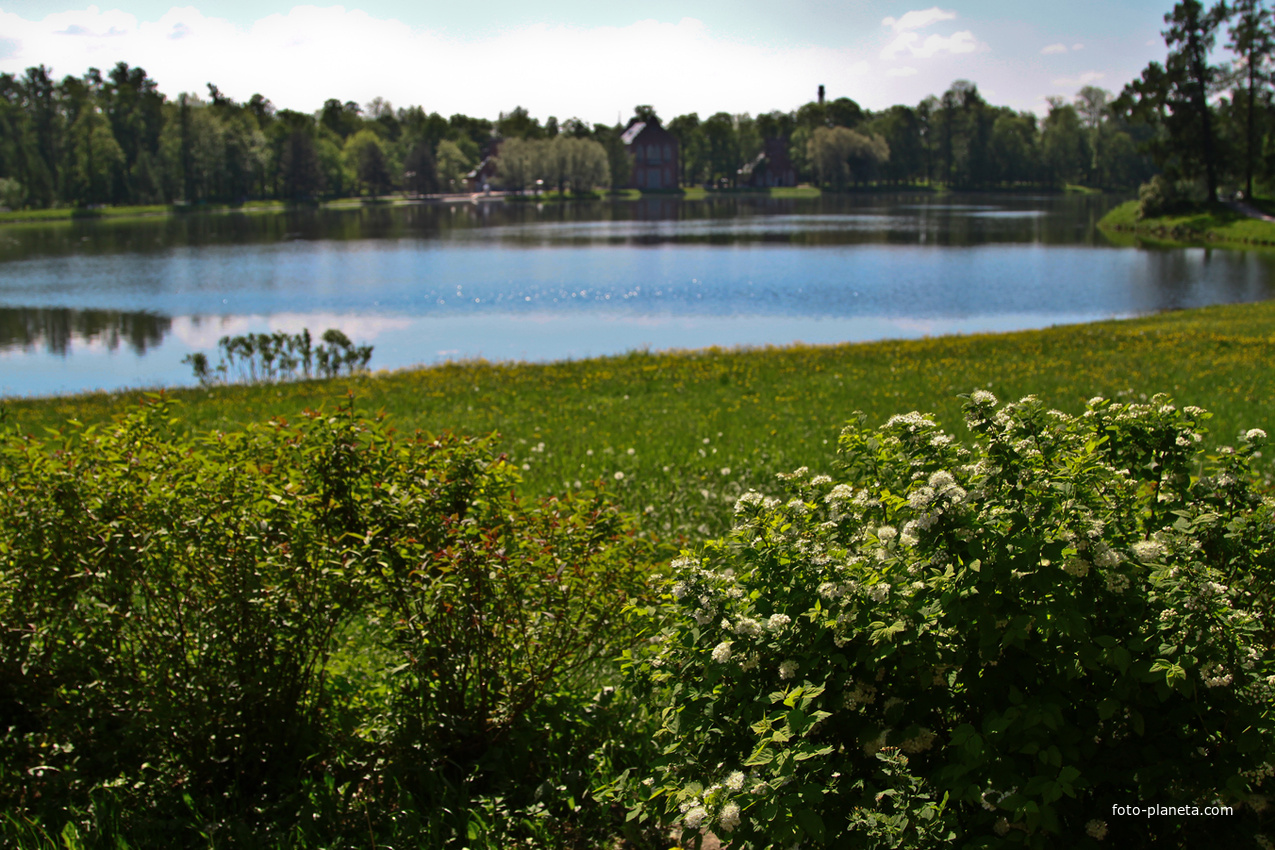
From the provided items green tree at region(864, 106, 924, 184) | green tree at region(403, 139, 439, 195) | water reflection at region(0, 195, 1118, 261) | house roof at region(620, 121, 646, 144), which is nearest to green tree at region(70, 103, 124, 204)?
water reflection at region(0, 195, 1118, 261)

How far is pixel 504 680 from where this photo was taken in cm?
398

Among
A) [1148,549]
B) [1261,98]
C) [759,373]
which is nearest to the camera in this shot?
[1148,549]

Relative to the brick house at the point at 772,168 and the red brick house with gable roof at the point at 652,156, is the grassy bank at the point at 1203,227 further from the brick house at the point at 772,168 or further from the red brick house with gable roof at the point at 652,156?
the brick house at the point at 772,168

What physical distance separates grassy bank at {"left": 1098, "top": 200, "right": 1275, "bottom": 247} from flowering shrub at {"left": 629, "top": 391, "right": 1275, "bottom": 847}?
6391cm

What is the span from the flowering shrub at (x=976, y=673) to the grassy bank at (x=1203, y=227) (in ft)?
210

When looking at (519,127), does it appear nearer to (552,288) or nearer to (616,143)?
(616,143)

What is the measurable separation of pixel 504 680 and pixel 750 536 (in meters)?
1.76

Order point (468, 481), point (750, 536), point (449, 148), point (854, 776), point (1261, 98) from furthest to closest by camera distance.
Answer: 1. point (449, 148)
2. point (1261, 98)
3. point (468, 481)
4. point (750, 536)
5. point (854, 776)

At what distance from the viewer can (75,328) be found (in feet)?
99.0

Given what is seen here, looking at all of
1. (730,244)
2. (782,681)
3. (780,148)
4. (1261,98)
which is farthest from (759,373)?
(780,148)

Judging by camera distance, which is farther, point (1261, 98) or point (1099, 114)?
point (1099, 114)

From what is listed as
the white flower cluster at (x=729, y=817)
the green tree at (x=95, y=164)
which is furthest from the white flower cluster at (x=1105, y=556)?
the green tree at (x=95, y=164)

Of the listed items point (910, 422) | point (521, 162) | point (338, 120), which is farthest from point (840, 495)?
point (338, 120)

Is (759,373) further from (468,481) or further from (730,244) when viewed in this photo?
(730,244)
